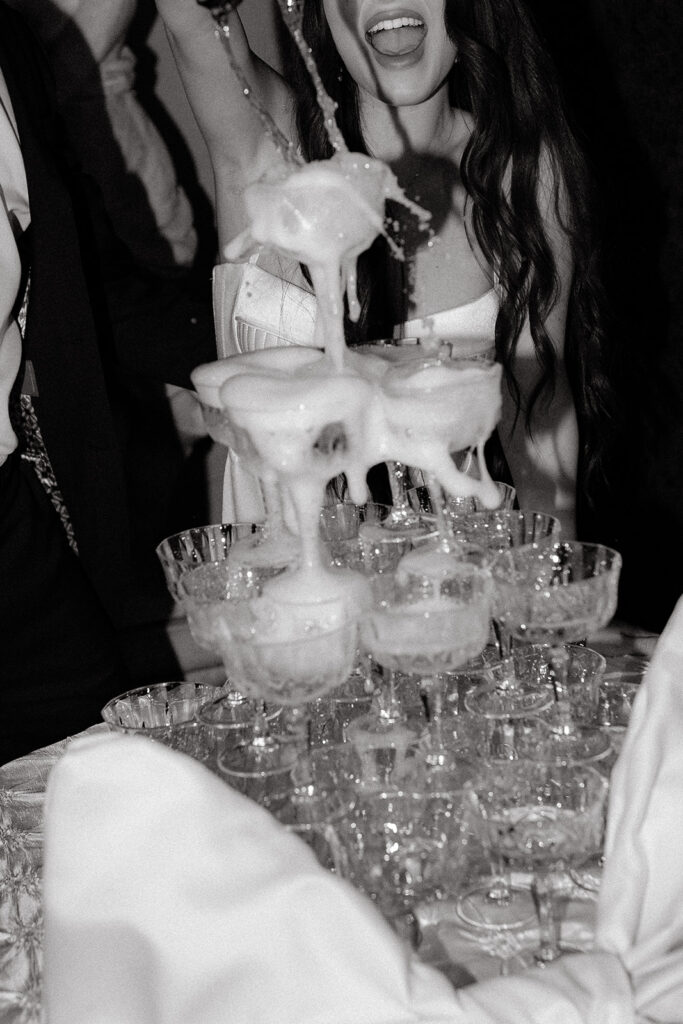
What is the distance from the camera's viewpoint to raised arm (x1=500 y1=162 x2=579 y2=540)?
238 centimetres

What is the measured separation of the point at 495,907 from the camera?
1131 millimetres

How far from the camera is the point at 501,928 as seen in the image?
3.60ft

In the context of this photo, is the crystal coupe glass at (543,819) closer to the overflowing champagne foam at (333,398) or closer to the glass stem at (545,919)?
the glass stem at (545,919)

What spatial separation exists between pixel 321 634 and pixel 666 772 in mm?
343

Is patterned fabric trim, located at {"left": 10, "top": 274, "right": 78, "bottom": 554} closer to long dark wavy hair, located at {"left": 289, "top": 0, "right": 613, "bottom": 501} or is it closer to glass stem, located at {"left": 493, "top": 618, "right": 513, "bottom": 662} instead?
long dark wavy hair, located at {"left": 289, "top": 0, "right": 613, "bottom": 501}

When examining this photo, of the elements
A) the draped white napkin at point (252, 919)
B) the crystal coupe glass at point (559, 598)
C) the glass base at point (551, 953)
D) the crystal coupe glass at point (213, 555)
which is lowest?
the glass base at point (551, 953)

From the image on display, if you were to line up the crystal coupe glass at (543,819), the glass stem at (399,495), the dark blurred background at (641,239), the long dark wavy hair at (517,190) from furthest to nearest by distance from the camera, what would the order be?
the dark blurred background at (641,239)
the long dark wavy hair at (517,190)
the glass stem at (399,495)
the crystal coupe glass at (543,819)

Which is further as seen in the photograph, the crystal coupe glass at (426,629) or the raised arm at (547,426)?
the raised arm at (547,426)

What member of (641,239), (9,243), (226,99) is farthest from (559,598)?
(641,239)

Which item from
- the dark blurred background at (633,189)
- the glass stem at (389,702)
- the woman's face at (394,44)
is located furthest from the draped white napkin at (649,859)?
the dark blurred background at (633,189)

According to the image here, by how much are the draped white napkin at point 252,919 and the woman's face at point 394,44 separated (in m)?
1.53

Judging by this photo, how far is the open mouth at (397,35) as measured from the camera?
215 centimetres

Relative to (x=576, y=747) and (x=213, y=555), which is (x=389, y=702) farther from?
(x=213, y=555)

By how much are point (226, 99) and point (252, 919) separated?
180 centimetres
